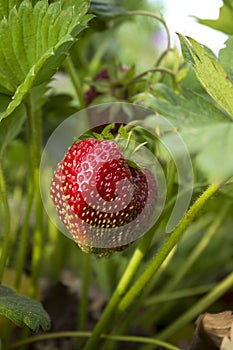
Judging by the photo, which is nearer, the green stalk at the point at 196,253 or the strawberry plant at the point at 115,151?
the strawberry plant at the point at 115,151

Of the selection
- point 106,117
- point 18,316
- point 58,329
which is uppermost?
point 106,117

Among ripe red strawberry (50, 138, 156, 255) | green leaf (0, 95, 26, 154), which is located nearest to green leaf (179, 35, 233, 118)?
ripe red strawberry (50, 138, 156, 255)

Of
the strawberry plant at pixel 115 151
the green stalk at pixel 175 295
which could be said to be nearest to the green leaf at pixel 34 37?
the strawberry plant at pixel 115 151

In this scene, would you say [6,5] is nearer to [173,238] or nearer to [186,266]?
[173,238]

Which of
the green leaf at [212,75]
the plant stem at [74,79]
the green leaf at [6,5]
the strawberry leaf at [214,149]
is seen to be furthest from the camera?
the plant stem at [74,79]

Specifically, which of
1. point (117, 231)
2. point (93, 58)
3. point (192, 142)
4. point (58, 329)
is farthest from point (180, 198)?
point (93, 58)

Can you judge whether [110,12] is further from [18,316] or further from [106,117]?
[18,316]

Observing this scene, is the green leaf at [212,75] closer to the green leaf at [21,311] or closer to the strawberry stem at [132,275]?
the strawberry stem at [132,275]

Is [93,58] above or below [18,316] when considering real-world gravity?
above
